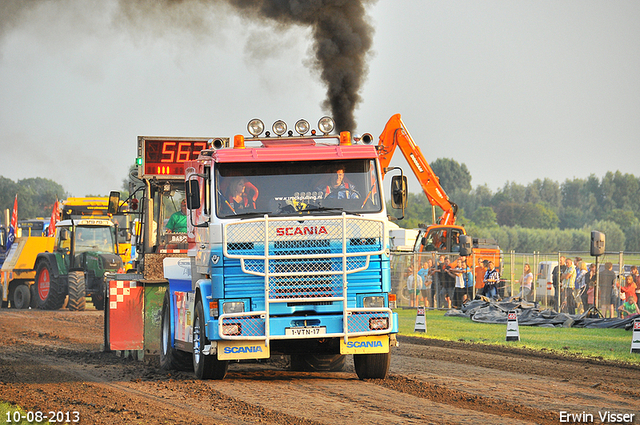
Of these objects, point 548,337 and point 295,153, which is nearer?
point 295,153

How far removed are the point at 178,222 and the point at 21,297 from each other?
1893 centimetres

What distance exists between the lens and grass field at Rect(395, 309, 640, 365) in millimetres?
15941

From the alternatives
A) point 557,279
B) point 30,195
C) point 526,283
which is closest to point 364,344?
point 557,279

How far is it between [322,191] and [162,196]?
5.18m

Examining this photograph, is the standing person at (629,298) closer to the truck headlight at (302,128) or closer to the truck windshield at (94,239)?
the truck headlight at (302,128)

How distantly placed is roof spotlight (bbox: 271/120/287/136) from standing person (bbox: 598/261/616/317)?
12620mm

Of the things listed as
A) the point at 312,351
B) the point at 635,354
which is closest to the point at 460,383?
the point at 312,351

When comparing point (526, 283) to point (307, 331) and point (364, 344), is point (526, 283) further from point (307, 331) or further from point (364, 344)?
point (307, 331)

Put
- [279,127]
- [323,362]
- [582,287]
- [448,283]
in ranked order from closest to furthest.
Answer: [279,127]
[323,362]
[582,287]
[448,283]

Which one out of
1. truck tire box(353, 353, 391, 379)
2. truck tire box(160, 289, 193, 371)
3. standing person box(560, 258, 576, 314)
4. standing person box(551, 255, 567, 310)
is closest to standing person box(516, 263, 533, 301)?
standing person box(551, 255, 567, 310)

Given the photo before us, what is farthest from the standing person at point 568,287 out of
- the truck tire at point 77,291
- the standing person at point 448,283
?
the truck tire at point 77,291

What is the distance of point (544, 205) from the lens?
137500mm

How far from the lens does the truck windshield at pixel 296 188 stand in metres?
11.2

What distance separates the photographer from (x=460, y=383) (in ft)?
38.0
